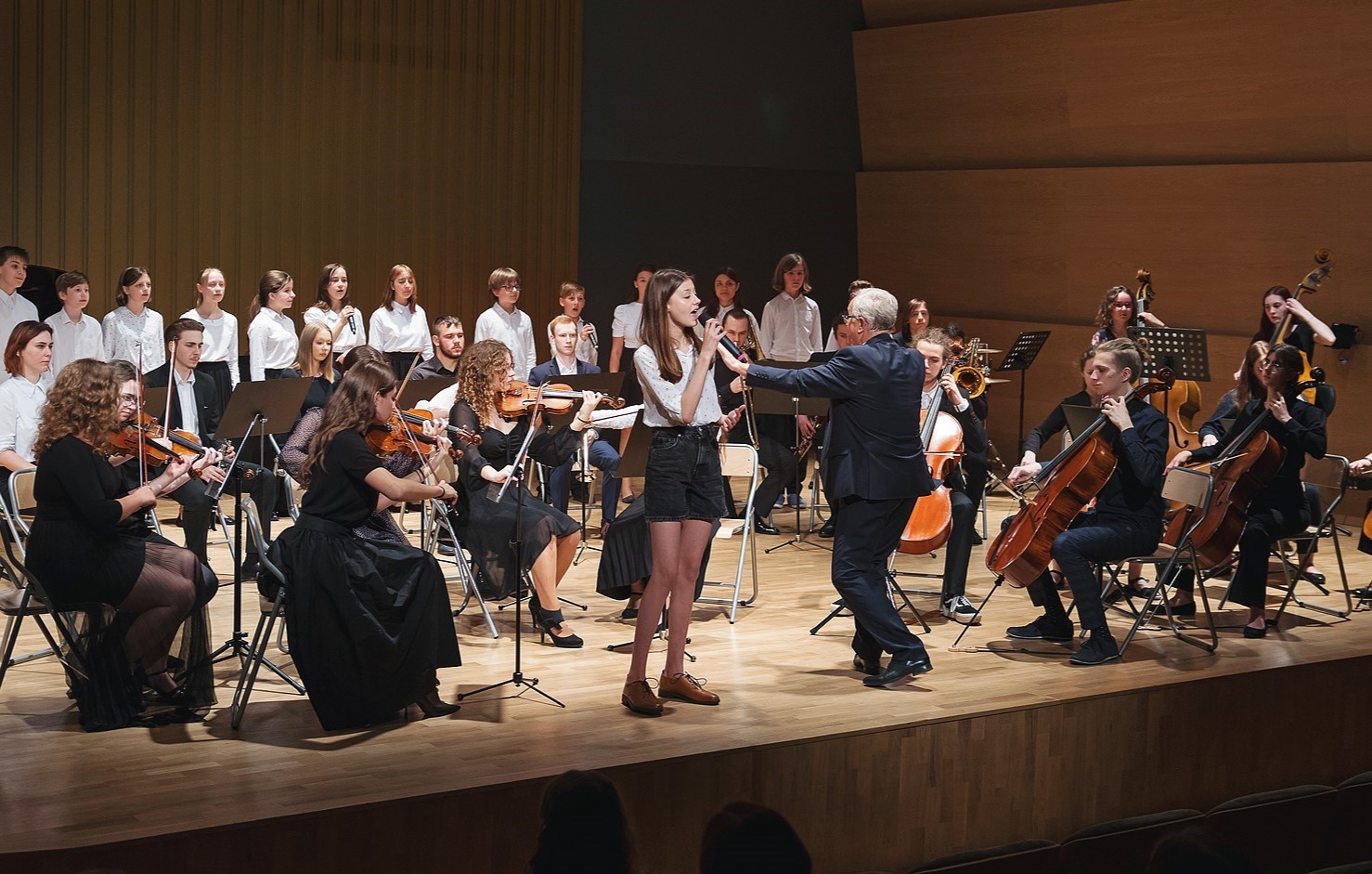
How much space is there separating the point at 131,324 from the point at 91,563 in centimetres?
347

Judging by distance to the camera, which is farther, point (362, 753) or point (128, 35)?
→ point (128, 35)

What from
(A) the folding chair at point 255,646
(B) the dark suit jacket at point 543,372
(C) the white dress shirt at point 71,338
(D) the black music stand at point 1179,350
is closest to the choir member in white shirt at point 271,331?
(C) the white dress shirt at point 71,338

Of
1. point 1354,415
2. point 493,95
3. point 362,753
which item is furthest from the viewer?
point 493,95

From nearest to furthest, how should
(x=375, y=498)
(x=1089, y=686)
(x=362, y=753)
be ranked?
(x=362, y=753) < (x=375, y=498) < (x=1089, y=686)

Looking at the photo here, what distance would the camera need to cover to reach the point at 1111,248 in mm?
9859

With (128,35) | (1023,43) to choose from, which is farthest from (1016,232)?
(128,35)

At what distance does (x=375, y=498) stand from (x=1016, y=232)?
7.28m

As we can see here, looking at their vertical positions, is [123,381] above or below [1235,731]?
above

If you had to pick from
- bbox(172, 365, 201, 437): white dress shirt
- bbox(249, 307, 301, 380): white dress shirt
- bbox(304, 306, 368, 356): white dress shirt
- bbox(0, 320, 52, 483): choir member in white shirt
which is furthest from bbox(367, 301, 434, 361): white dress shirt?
bbox(0, 320, 52, 483): choir member in white shirt

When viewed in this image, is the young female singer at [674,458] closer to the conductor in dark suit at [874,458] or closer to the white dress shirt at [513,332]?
the conductor in dark suit at [874,458]

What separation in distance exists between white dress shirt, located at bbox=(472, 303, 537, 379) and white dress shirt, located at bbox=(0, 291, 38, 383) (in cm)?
229

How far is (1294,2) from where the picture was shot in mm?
8453

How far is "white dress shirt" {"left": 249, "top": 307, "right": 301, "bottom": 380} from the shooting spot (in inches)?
299

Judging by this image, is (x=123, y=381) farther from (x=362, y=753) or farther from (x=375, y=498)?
(x=362, y=753)
